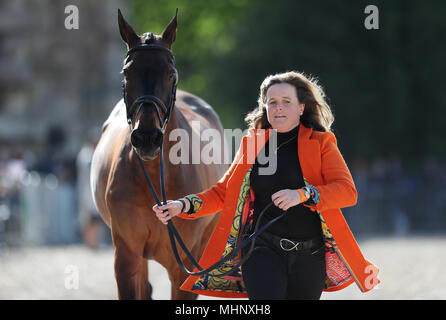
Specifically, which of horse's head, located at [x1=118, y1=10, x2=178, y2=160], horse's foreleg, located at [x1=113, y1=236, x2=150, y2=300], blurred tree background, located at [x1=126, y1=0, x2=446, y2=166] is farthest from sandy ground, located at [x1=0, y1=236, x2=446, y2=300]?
blurred tree background, located at [x1=126, y1=0, x2=446, y2=166]

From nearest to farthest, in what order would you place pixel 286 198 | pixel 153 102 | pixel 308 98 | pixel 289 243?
1. pixel 286 198
2. pixel 289 243
3. pixel 308 98
4. pixel 153 102

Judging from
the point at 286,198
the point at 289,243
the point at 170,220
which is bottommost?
the point at 289,243

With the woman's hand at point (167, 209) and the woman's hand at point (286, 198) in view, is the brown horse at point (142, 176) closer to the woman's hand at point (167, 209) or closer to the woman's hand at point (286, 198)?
the woman's hand at point (167, 209)

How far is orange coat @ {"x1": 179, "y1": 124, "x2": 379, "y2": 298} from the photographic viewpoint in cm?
485

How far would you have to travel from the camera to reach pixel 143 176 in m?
5.83

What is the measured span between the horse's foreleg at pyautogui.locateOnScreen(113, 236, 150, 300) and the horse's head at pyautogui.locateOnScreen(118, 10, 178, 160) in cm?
94

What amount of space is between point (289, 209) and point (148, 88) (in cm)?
120

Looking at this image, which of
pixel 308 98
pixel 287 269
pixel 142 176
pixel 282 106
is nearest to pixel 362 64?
pixel 142 176

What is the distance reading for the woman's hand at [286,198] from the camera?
15.0ft

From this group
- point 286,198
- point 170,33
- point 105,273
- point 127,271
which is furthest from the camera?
point 105,273

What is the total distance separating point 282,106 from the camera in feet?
16.5

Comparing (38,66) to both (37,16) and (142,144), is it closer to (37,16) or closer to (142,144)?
(37,16)

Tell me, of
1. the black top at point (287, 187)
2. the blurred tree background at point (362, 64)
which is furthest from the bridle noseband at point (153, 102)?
the blurred tree background at point (362, 64)

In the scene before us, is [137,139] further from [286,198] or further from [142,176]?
[286,198]
